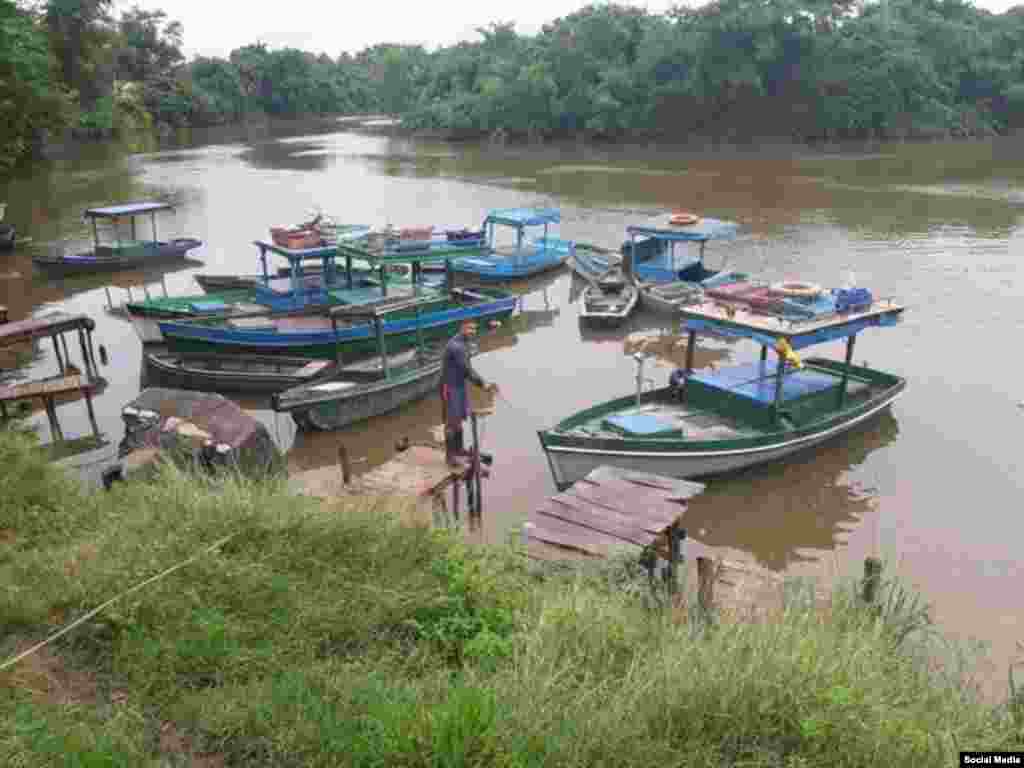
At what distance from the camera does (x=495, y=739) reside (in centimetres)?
372

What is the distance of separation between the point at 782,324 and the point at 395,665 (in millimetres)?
7830

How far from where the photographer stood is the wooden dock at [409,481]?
332 inches

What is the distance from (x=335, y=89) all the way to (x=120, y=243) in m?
90.0

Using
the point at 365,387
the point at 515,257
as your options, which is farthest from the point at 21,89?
the point at 365,387

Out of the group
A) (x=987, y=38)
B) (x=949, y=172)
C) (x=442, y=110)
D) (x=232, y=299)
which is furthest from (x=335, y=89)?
(x=232, y=299)

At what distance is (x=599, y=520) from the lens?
780 cm

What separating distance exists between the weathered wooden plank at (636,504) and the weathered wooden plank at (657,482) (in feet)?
0.52

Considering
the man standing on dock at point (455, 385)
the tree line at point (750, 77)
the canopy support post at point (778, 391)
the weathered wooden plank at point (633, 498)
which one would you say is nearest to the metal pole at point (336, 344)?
the man standing on dock at point (455, 385)

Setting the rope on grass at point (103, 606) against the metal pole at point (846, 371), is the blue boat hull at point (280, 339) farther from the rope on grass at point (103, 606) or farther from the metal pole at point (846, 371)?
the rope on grass at point (103, 606)

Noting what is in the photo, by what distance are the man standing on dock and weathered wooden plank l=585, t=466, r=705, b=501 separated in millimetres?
1977

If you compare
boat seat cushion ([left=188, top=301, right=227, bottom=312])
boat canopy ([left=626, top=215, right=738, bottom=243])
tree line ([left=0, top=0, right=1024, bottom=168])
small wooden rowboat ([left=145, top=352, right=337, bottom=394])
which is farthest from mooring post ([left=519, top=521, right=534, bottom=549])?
tree line ([left=0, top=0, right=1024, bottom=168])

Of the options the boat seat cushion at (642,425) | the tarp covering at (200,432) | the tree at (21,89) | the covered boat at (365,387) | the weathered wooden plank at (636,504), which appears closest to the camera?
the weathered wooden plank at (636,504)

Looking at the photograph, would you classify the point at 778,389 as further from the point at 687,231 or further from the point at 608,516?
the point at 687,231

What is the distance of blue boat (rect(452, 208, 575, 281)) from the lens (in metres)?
21.9
